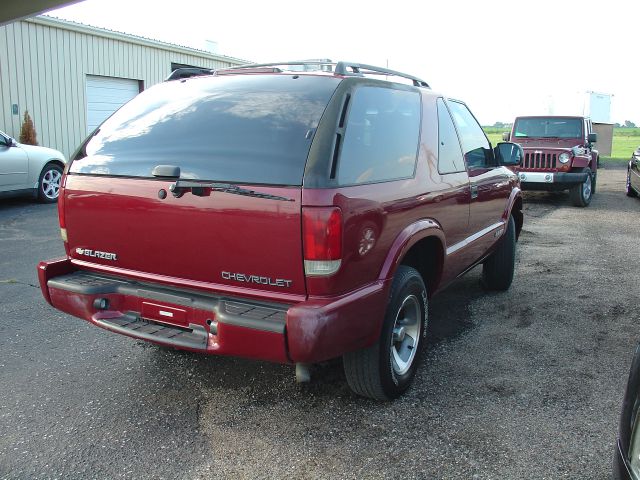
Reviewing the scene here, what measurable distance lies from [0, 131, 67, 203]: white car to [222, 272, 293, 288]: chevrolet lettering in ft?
25.6

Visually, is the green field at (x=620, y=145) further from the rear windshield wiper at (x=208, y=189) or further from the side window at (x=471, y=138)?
the rear windshield wiper at (x=208, y=189)

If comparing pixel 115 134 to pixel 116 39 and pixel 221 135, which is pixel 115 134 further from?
pixel 116 39

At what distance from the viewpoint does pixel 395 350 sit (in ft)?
11.7

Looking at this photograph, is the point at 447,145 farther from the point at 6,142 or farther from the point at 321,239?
the point at 6,142

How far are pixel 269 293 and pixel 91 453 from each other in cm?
120

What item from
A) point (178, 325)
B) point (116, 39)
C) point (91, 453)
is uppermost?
point (116, 39)

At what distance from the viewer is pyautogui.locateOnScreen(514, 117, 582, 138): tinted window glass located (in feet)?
44.9

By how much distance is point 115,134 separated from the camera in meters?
3.54

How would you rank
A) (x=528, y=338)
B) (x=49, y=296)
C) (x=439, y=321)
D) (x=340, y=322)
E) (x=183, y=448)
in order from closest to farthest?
(x=340, y=322)
(x=183, y=448)
(x=49, y=296)
(x=528, y=338)
(x=439, y=321)

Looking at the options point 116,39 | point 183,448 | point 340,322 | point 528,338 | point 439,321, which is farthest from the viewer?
point 116,39

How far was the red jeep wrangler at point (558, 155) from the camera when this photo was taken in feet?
41.4

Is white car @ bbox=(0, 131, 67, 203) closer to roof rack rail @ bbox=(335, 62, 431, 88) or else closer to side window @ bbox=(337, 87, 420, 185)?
roof rack rail @ bbox=(335, 62, 431, 88)

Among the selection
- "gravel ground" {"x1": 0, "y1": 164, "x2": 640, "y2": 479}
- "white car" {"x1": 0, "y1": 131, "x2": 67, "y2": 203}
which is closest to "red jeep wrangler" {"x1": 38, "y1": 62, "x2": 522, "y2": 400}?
"gravel ground" {"x1": 0, "y1": 164, "x2": 640, "y2": 479}

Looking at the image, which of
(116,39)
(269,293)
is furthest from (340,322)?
(116,39)
